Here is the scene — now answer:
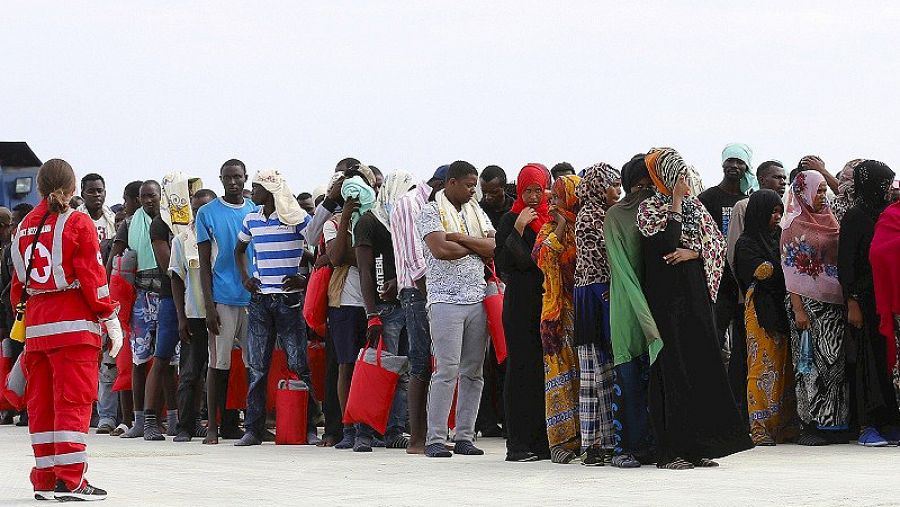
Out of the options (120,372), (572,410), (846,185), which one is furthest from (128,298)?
(846,185)

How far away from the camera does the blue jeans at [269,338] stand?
12.1 metres

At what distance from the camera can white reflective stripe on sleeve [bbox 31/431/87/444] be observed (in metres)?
8.24

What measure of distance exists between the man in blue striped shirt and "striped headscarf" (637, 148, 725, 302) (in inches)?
143

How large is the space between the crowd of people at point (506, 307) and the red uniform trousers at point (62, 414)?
1 cm

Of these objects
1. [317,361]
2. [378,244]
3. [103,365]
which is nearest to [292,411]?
[317,361]

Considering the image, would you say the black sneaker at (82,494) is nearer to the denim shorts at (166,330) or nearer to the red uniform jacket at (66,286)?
the red uniform jacket at (66,286)

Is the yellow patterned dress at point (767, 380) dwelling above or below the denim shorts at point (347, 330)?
below

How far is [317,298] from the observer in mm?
11570

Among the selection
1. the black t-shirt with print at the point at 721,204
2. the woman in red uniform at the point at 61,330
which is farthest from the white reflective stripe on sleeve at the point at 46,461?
the black t-shirt with print at the point at 721,204

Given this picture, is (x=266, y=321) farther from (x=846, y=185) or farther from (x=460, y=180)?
(x=846, y=185)

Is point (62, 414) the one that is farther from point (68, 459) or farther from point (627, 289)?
point (627, 289)

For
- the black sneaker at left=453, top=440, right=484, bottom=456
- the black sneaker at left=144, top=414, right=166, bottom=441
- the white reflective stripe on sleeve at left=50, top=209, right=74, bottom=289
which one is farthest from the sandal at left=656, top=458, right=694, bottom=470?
the black sneaker at left=144, top=414, right=166, bottom=441

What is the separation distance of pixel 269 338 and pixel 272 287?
44 centimetres

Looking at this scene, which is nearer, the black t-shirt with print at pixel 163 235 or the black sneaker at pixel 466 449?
the black sneaker at pixel 466 449
